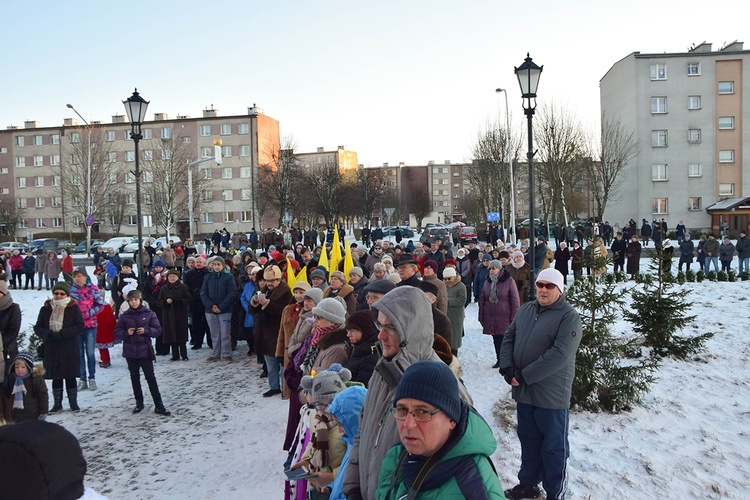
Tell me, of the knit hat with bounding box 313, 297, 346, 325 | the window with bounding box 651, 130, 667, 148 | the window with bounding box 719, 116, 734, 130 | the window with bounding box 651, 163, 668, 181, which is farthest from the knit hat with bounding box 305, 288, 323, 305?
the window with bounding box 719, 116, 734, 130

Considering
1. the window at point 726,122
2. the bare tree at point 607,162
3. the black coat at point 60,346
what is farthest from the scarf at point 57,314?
the window at point 726,122

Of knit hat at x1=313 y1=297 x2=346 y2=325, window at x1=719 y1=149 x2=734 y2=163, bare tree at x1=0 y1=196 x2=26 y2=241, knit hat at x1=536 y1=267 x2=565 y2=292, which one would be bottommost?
knit hat at x1=313 y1=297 x2=346 y2=325

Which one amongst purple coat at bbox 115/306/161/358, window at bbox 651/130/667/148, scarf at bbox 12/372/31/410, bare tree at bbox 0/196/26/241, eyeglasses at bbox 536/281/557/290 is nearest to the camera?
eyeglasses at bbox 536/281/557/290

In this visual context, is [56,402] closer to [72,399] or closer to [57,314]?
[72,399]

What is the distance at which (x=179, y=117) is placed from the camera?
243ft

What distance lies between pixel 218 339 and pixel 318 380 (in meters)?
7.99

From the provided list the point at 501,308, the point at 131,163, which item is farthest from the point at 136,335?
the point at 131,163

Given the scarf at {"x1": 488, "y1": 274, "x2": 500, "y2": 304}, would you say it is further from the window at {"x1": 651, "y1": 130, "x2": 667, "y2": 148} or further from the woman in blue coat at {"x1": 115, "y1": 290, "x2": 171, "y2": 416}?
the window at {"x1": 651, "y1": 130, "x2": 667, "y2": 148}

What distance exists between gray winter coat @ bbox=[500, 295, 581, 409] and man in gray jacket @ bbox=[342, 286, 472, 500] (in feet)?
5.60

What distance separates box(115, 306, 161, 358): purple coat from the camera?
7.95m

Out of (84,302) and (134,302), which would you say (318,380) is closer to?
(134,302)

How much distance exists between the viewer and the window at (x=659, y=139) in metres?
49.6

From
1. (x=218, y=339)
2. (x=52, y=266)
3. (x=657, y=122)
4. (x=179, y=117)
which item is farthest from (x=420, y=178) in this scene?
(x=218, y=339)

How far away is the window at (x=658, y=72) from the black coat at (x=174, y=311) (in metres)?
A: 50.0
